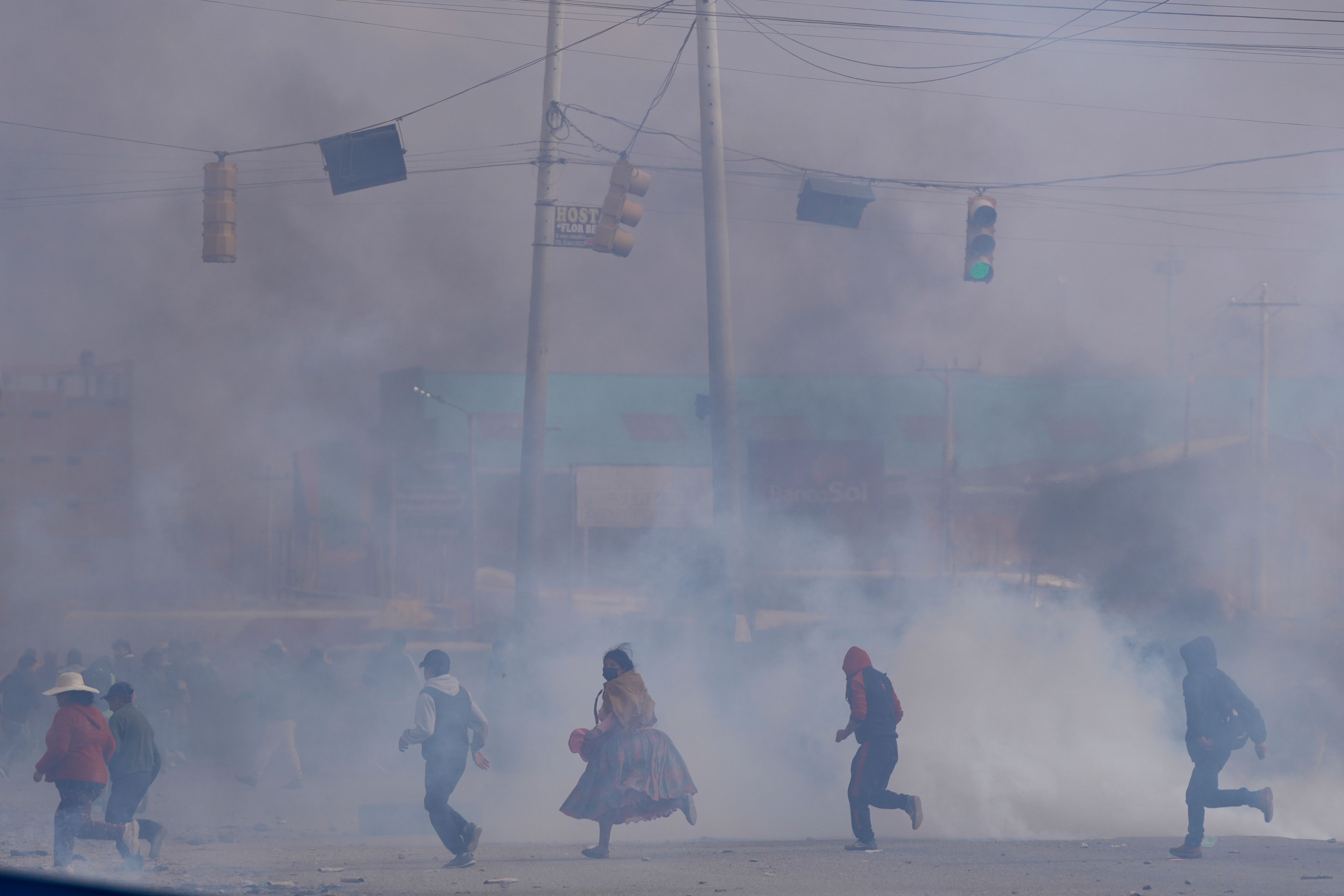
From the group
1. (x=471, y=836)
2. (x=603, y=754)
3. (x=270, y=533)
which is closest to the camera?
(x=471, y=836)

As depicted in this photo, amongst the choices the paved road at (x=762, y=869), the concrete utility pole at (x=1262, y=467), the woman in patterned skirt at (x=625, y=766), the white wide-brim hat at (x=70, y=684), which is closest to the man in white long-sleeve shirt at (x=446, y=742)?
the paved road at (x=762, y=869)

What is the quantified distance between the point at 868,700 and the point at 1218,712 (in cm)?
197

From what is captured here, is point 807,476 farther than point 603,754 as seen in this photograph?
Yes

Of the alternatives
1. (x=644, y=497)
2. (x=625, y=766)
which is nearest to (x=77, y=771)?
(x=625, y=766)

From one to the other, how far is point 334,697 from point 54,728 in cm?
543

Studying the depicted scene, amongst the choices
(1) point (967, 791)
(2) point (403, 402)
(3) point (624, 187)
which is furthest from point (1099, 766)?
(2) point (403, 402)

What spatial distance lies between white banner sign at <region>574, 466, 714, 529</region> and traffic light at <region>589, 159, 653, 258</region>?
5.57 metres

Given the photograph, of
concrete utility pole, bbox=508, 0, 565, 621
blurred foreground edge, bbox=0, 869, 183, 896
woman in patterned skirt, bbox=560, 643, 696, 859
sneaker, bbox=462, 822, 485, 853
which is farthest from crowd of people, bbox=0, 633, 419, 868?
woman in patterned skirt, bbox=560, 643, 696, 859

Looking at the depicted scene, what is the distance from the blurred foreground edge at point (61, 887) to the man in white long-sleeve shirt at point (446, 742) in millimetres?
1245

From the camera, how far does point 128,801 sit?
6.43 metres

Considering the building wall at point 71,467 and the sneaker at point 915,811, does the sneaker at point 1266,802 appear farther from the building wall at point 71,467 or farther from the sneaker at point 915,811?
the building wall at point 71,467

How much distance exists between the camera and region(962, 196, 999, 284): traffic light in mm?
9672

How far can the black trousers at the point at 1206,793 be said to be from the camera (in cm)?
679

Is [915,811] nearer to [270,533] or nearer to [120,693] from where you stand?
[120,693]
